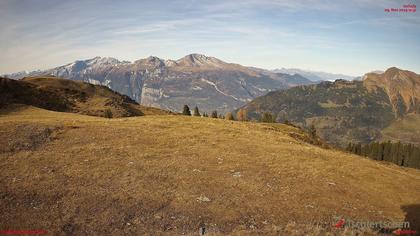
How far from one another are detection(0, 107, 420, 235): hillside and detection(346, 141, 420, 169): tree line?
130070 millimetres

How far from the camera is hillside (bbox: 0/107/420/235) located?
1767 cm

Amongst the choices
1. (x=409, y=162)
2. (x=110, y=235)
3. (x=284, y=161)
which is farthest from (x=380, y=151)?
(x=110, y=235)

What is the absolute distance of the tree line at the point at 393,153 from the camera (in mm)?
148250

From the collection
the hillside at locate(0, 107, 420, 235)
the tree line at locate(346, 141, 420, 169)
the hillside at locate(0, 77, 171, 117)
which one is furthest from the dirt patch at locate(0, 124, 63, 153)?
the tree line at locate(346, 141, 420, 169)

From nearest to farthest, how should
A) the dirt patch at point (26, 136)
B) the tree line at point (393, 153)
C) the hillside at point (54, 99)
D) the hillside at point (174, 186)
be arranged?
the hillside at point (174, 186) → the dirt patch at point (26, 136) → the hillside at point (54, 99) → the tree line at point (393, 153)

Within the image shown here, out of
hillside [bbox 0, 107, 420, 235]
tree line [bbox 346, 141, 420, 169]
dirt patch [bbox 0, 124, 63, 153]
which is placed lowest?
tree line [bbox 346, 141, 420, 169]

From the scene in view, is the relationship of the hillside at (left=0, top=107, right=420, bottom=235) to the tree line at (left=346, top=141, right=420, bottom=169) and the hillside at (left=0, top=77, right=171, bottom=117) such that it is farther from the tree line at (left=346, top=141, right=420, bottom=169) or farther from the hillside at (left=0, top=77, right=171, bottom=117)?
the tree line at (left=346, top=141, right=420, bottom=169)

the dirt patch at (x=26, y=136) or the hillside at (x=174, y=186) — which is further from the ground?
the dirt patch at (x=26, y=136)

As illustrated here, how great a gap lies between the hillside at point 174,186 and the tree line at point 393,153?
13007cm

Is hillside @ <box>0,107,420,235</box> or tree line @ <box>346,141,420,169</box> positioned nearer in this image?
hillside @ <box>0,107,420,235</box>

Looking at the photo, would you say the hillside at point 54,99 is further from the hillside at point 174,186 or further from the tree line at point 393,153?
the tree line at point 393,153

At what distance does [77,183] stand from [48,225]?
553cm

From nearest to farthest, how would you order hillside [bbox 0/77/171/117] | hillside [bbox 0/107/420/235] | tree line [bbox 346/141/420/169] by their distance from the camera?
hillside [bbox 0/107/420/235] → hillside [bbox 0/77/171/117] → tree line [bbox 346/141/420/169]

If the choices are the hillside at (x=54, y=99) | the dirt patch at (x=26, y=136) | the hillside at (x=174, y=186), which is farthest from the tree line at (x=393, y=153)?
the dirt patch at (x=26, y=136)
